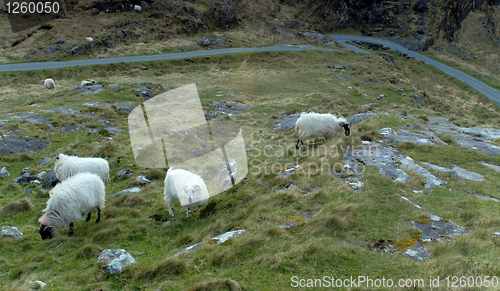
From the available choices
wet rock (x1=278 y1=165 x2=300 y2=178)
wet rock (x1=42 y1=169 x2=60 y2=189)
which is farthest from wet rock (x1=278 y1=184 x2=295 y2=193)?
wet rock (x1=42 y1=169 x2=60 y2=189)

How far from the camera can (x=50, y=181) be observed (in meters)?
12.8

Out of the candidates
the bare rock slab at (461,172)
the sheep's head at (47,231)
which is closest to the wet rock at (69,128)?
the sheep's head at (47,231)

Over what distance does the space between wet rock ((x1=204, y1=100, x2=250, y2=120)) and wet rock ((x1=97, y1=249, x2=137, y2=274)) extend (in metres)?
17.1

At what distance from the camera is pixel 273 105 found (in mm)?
28984

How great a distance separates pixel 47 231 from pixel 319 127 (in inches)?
493

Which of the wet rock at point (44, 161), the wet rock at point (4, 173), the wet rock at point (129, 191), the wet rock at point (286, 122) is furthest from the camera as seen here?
the wet rock at point (286, 122)

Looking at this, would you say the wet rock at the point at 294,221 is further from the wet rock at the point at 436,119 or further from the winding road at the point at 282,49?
the winding road at the point at 282,49

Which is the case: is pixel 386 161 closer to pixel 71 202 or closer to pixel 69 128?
pixel 71 202

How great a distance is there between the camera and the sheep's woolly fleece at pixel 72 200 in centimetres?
942

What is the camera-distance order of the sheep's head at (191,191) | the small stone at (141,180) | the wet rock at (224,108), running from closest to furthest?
the sheep's head at (191,191)
the small stone at (141,180)
the wet rock at (224,108)

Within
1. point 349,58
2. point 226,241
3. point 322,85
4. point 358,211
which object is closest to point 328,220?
point 358,211

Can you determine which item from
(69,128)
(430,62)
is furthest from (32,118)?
(430,62)

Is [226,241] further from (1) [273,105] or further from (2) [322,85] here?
→ (2) [322,85]

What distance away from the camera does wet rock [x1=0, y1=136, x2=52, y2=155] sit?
50.9ft
